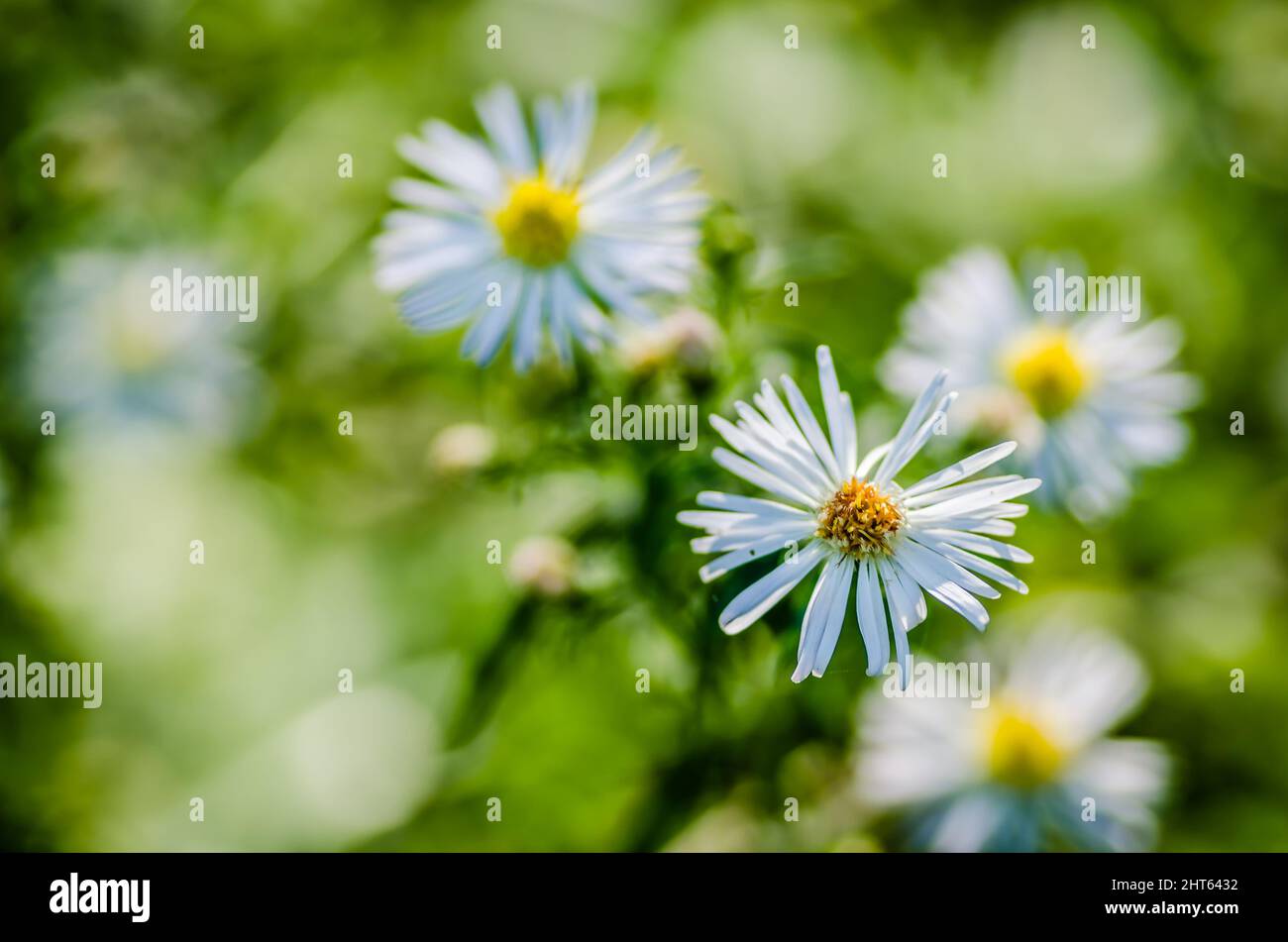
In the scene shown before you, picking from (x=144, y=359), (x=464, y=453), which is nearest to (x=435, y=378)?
(x=144, y=359)

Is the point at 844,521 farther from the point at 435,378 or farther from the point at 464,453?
the point at 435,378

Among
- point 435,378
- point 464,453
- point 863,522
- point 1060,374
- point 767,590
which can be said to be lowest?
point 767,590

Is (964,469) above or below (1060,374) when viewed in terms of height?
below

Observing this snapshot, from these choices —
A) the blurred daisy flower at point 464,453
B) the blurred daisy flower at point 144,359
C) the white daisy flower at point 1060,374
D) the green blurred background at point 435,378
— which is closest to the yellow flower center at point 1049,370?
the white daisy flower at point 1060,374

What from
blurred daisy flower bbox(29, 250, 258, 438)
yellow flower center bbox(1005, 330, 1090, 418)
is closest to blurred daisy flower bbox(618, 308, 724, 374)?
yellow flower center bbox(1005, 330, 1090, 418)

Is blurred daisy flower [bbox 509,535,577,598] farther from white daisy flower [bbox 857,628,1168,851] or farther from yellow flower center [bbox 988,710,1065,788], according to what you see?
yellow flower center [bbox 988,710,1065,788]
